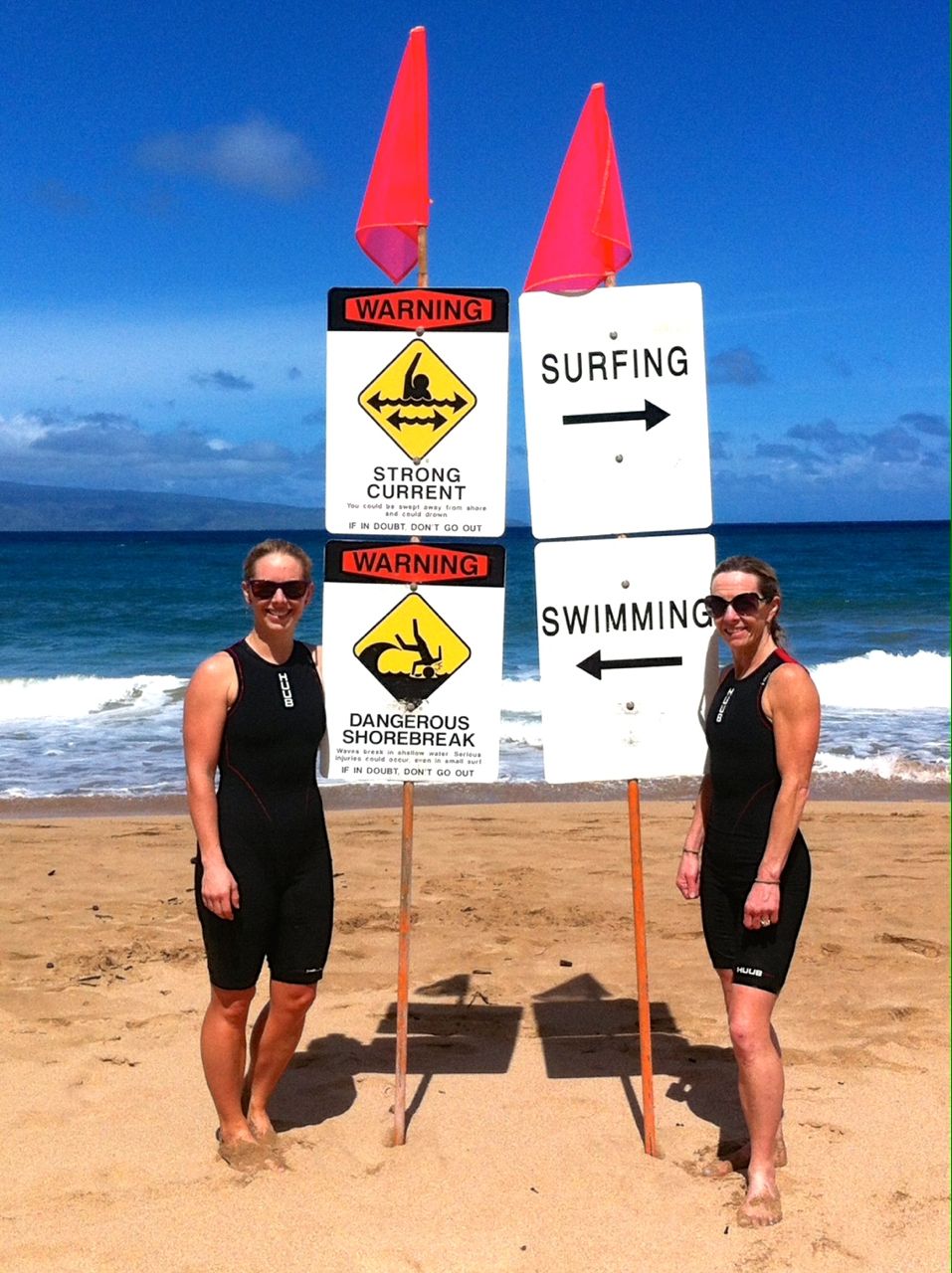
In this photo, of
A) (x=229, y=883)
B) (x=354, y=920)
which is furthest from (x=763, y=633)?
(x=354, y=920)

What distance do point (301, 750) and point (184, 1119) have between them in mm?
1535

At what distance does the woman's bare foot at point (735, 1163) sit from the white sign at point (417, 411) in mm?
2254

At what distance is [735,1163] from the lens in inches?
159

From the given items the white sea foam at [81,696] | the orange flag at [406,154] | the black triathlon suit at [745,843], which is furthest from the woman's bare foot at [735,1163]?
the white sea foam at [81,696]

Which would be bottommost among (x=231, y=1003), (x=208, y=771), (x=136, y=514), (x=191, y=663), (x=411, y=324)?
(x=231, y=1003)

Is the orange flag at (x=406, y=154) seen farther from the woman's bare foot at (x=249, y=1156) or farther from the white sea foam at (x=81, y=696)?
the white sea foam at (x=81, y=696)

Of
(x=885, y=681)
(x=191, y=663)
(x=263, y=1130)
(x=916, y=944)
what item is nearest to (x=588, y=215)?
(x=263, y=1130)

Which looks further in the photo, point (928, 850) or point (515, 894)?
point (928, 850)

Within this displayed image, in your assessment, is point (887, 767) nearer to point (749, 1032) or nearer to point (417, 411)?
point (749, 1032)

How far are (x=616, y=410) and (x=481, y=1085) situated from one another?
266 centimetres

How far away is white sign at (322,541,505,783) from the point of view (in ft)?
13.7

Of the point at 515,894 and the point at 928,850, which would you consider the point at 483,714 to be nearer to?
the point at 515,894

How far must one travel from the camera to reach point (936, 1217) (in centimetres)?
371

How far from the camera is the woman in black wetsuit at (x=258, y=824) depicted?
3.81m
